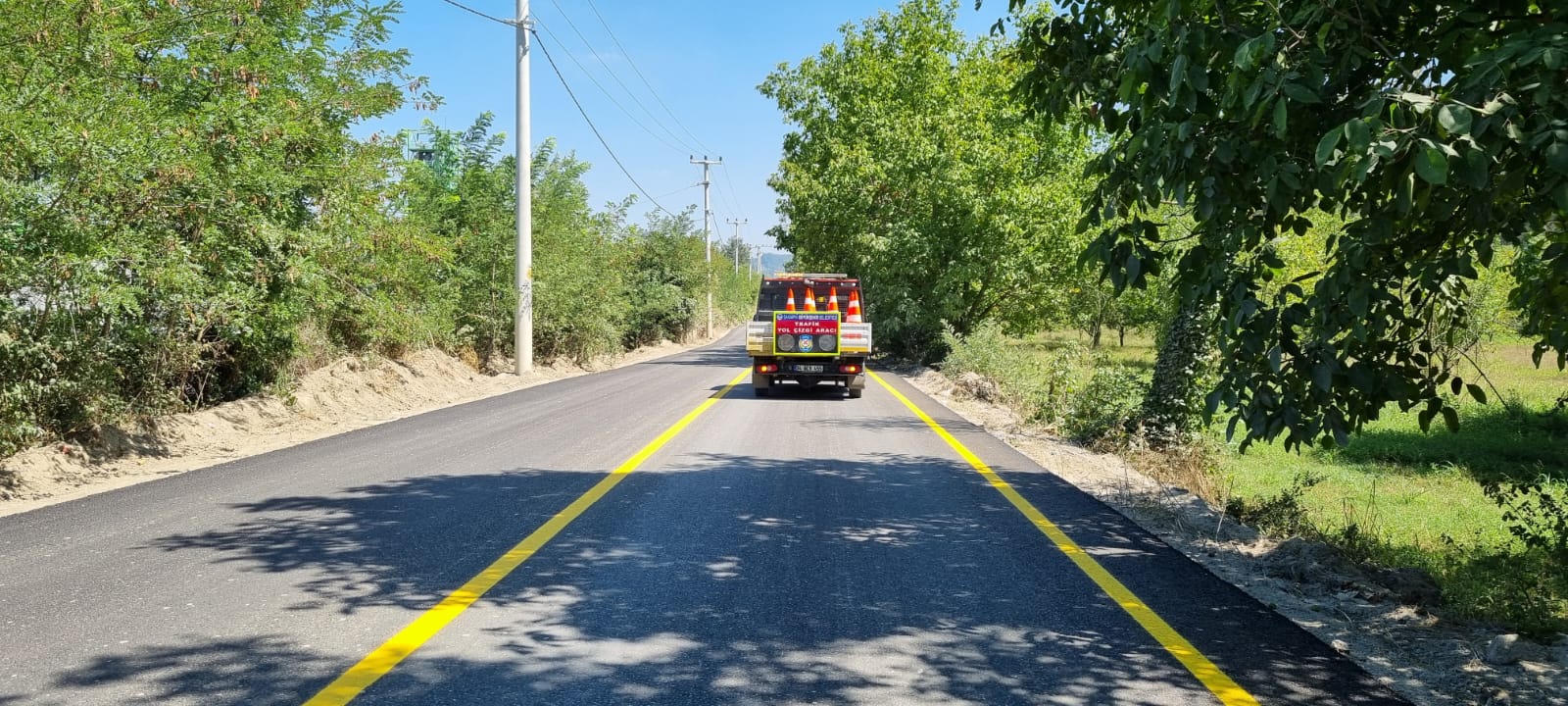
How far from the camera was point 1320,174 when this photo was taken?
3.69 metres

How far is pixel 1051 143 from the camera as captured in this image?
31062mm

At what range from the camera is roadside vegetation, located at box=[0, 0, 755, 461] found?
8.28 metres

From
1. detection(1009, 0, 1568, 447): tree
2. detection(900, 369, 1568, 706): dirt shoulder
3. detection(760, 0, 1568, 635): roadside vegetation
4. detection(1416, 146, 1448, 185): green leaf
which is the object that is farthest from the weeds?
detection(1416, 146, 1448, 185): green leaf

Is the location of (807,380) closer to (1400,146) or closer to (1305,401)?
(1305,401)

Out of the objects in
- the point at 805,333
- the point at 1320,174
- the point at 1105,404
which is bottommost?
the point at 1105,404

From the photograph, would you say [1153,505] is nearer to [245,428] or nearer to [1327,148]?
[1327,148]

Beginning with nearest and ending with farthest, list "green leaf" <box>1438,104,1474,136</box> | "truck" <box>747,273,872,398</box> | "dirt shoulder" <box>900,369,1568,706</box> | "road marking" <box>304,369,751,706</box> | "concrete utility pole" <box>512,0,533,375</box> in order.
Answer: "green leaf" <box>1438,104,1474,136</box> < "road marking" <box>304,369,751,706</box> < "dirt shoulder" <box>900,369,1568,706</box> < "truck" <box>747,273,872,398</box> < "concrete utility pole" <box>512,0,533,375</box>

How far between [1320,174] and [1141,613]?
8.02 ft

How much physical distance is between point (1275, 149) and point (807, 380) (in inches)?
581

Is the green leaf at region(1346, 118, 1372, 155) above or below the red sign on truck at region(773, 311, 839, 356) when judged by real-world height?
Answer: above

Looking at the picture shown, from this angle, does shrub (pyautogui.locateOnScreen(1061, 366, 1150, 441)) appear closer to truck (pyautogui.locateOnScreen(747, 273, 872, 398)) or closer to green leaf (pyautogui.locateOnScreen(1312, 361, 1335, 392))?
truck (pyautogui.locateOnScreen(747, 273, 872, 398))

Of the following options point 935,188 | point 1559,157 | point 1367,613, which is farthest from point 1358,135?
point 935,188

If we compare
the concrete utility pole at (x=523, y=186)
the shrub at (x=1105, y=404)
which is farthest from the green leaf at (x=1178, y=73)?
the concrete utility pole at (x=523, y=186)

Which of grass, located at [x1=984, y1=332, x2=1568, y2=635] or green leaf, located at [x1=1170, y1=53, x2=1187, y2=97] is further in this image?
grass, located at [x1=984, y1=332, x2=1568, y2=635]
